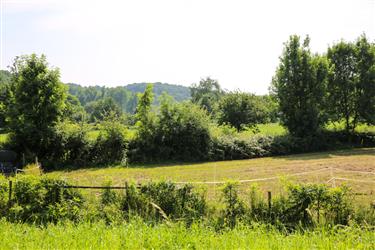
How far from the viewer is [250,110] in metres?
33.8

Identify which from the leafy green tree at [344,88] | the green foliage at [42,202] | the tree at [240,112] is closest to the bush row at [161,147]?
the leafy green tree at [344,88]

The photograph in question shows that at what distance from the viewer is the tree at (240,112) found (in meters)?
33.7

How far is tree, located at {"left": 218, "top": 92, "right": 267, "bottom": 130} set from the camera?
33656mm

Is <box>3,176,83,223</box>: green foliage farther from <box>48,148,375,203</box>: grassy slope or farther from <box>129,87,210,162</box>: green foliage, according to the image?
<box>129,87,210,162</box>: green foliage

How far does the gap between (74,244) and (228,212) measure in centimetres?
399

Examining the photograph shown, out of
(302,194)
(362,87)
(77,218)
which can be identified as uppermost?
(362,87)

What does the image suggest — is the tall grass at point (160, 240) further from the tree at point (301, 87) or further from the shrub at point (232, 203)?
the tree at point (301, 87)

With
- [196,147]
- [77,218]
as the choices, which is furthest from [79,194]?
[196,147]

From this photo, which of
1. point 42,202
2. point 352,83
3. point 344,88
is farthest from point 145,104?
point 352,83

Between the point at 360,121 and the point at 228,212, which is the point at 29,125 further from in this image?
the point at 360,121

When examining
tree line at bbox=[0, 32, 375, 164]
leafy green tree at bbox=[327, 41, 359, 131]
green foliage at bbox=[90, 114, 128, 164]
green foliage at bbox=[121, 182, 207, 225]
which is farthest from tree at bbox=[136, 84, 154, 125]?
leafy green tree at bbox=[327, 41, 359, 131]

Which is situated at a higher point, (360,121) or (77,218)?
(360,121)

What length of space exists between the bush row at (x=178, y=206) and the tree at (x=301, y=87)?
20.0m

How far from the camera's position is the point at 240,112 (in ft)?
110
